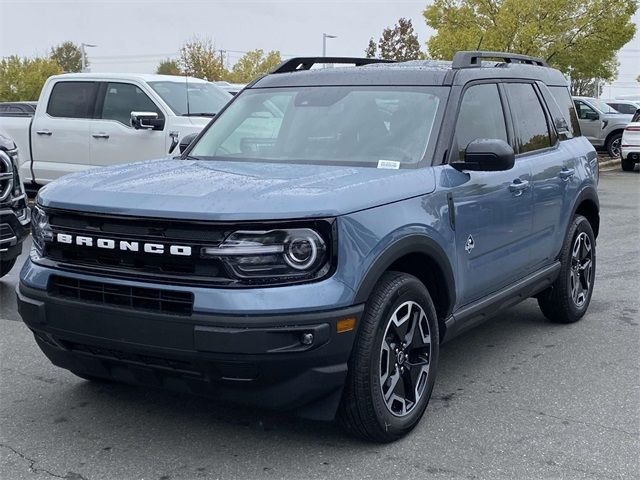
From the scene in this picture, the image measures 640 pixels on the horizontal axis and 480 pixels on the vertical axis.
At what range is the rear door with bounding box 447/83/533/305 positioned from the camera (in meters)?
4.52

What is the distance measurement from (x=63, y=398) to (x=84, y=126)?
7.41 meters

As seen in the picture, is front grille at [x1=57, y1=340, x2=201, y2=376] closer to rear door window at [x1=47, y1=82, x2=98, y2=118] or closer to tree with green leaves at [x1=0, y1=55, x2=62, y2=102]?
rear door window at [x1=47, y1=82, x2=98, y2=118]

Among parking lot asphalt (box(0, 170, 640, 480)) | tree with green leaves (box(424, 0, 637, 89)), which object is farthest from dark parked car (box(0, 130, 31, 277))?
tree with green leaves (box(424, 0, 637, 89))

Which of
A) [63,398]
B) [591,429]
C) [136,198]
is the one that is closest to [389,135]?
[136,198]

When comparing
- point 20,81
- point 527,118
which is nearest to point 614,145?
point 527,118

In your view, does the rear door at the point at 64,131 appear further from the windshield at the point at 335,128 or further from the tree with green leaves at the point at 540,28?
the tree with green leaves at the point at 540,28

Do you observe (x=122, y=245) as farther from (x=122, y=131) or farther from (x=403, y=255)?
(x=122, y=131)

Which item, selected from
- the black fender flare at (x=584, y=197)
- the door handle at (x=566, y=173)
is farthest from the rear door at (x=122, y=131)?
the door handle at (x=566, y=173)

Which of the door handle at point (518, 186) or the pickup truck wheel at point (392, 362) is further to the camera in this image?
the door handle at point (518, 186)

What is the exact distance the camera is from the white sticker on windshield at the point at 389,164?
14.5 feet

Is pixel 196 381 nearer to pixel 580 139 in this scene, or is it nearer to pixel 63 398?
→ pixel 63 398

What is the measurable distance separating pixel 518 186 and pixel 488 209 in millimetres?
448

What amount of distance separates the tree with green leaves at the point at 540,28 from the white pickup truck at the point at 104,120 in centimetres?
1408

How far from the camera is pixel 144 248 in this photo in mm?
3584
